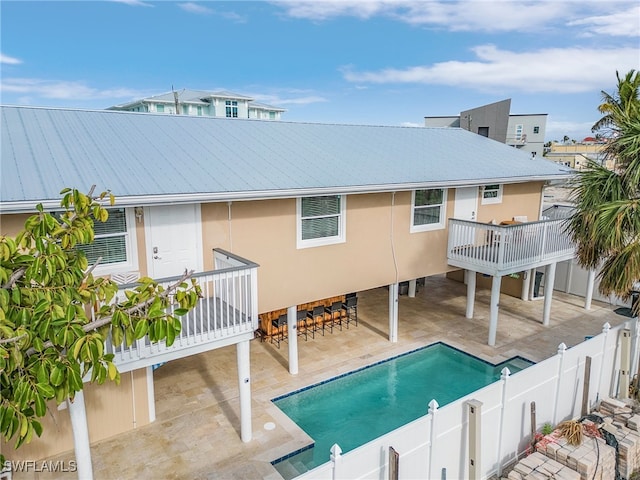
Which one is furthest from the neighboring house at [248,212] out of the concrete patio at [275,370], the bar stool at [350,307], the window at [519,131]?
the window at [519,131]

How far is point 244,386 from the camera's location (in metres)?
8.79

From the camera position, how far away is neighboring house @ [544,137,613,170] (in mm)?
9398

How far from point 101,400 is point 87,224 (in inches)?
226

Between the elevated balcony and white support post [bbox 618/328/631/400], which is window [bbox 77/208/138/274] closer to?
the elevated balcony

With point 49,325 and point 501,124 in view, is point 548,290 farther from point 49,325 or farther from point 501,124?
point 501,124

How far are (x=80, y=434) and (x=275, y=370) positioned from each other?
5.91 metres

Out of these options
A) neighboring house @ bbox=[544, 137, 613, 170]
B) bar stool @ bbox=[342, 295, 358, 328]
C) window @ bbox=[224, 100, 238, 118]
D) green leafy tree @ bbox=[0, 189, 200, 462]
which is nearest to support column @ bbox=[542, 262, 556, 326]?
neighboring house @ bbox=[544, 137, 613, 170]

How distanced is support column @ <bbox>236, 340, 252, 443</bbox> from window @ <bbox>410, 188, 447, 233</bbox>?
6700 millimetres

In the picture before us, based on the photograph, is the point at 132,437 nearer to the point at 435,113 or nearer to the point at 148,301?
the point at 148,301

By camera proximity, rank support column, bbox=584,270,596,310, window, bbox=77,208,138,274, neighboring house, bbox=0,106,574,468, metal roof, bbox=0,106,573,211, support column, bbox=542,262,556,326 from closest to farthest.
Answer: metal roof, bbox=0,106,573,211 < neighboring house, bbox=0,106,574,468 < window, bbox=77,208,138,274 < support column, bbox=542,262,556,326 < support column, bbox=584,270,596,310

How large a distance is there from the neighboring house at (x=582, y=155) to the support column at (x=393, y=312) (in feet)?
19.8

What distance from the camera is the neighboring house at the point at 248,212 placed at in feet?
26.9

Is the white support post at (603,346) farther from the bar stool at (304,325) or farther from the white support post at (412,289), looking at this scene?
the white support post at (412,289)

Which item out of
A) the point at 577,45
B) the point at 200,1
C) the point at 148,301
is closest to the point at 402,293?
the point at 577,45
